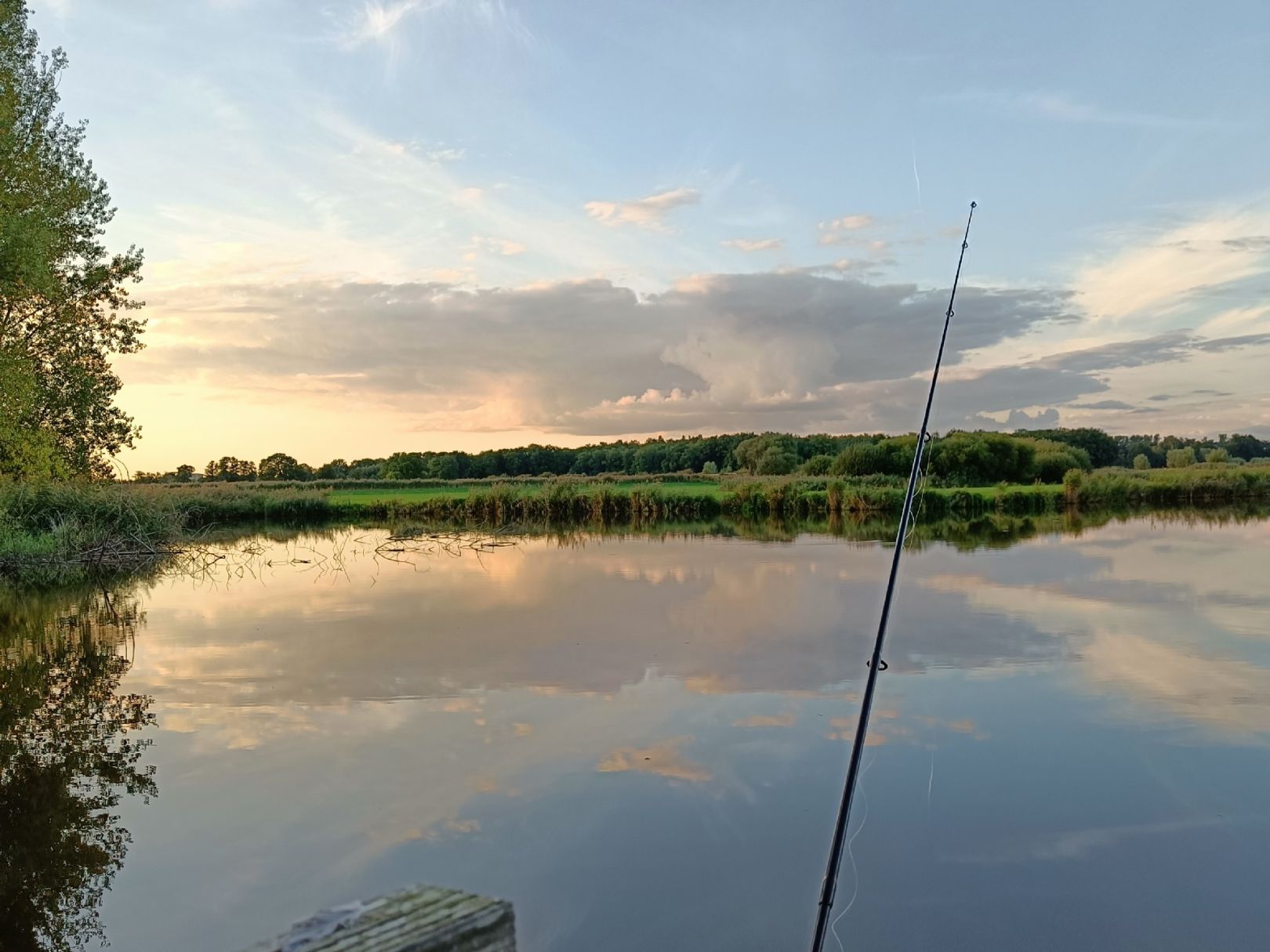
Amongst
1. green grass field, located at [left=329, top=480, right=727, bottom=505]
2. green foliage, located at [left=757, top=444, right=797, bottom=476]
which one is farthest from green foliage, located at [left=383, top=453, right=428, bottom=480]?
green foliage, located at [left=757, top=444, right=797, bottom=476]

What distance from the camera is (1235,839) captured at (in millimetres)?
4664

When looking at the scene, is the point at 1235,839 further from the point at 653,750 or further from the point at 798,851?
the point at 653,750

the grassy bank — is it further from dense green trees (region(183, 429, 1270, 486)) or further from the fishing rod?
the fishing rod

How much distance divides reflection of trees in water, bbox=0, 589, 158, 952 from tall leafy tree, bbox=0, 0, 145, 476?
12272 mm

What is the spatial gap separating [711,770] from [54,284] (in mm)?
20569

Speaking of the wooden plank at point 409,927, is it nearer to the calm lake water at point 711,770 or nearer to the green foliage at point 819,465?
the calm lake water at point 711,770

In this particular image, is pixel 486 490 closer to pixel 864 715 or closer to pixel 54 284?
pixel 54 284

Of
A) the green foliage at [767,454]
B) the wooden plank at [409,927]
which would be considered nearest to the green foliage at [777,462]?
the green foliage at [767,454]

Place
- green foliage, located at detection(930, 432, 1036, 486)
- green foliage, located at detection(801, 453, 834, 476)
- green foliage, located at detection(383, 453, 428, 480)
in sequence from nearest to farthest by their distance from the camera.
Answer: green foliage, located at detection(930, 432, 1036, 486) → green foliage, located at detection(801, 453, 834, 476) → green foliage, located at detection(383, 453, 428, 480)

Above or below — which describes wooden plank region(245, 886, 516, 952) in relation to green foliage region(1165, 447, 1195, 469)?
below

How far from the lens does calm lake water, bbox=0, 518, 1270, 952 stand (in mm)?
4000

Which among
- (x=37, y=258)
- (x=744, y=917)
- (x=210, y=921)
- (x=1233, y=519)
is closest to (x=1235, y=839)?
(x=744, y=917)

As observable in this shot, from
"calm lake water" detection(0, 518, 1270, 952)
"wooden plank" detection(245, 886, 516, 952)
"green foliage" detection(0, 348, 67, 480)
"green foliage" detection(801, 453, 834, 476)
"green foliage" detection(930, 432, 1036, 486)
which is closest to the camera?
"wooden plank" detection(245, 886, 516, 952)

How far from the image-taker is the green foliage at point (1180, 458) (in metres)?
53.9
